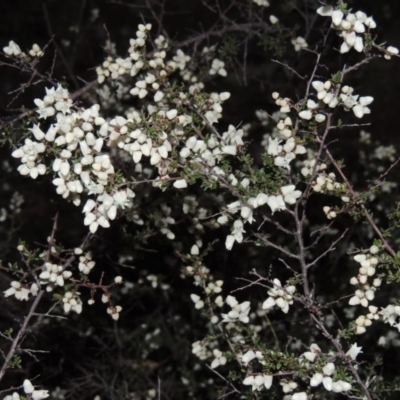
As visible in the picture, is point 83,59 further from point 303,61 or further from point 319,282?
point 319,282

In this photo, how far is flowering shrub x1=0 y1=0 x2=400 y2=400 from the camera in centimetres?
240

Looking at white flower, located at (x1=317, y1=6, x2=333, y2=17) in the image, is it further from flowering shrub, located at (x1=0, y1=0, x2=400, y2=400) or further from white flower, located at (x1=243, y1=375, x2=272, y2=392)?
white flower, located at (x1=243, y1=375, x2=272, y2=392)

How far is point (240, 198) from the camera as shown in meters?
2.43

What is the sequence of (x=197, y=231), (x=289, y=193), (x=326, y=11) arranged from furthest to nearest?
(x=197, y=231) < (x=289, y=193) < (x=326, y=11)

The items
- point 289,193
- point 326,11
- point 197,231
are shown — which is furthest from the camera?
point 197,231

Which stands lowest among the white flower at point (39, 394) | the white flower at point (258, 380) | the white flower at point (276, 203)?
the white flower at point (39, 394)

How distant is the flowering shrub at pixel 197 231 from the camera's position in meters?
2.40

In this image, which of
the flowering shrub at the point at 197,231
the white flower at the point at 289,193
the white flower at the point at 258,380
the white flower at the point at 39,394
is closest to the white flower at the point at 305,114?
the flowering shrub at the point at 197,231

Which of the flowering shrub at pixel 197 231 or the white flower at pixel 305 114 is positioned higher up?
the white flower at pixel 305 114

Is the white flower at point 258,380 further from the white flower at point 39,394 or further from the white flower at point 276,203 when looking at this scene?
the white flower at point 39,394

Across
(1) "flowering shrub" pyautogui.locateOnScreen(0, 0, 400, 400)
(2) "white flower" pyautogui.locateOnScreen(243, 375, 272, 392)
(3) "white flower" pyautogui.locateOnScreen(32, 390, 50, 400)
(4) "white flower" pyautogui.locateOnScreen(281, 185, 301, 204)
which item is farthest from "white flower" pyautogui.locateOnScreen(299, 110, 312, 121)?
(3) "white flower" pyautogui.locateOnScreen(32, 390, 50, 400)

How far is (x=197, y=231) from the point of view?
3.42 m

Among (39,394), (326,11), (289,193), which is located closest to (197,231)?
(289,193)

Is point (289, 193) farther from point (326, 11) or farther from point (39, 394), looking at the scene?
point (39, 394)
